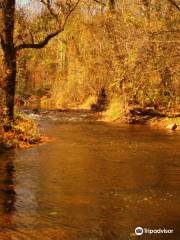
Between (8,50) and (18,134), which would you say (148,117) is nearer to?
(18,134)

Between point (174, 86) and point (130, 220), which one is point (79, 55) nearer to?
point (174, 86)

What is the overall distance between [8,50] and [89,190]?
11.2 meters

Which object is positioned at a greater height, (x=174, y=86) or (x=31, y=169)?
(x=174, y=86)

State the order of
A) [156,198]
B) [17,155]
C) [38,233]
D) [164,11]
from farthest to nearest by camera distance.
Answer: [164,11], [17,155], [156,198], [38,233]

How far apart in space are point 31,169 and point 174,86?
2073 centimetres

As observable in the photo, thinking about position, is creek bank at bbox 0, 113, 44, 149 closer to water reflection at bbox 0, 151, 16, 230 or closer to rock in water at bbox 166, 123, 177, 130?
water reflection at bbox 0, 151, 16, 230

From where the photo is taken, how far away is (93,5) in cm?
4131

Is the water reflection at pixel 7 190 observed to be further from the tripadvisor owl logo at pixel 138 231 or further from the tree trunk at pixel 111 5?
the tree trunk at pixel 111 5

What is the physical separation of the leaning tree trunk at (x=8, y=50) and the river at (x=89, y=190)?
271 centimetres

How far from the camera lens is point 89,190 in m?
12.9

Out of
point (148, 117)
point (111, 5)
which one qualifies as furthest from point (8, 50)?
point (111, 5)

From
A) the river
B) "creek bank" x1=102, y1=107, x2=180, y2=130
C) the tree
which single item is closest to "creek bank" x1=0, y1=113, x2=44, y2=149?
the tree

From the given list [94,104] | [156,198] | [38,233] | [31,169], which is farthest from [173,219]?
[94,104]

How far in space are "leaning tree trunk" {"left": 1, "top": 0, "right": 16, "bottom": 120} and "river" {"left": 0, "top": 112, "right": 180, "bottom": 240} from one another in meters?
2.71
